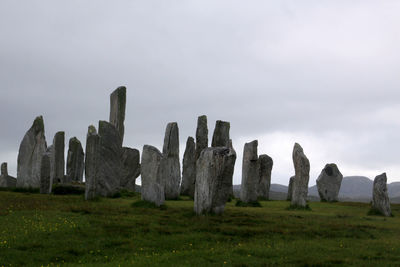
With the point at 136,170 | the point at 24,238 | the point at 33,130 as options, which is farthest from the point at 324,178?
the point at 24,238

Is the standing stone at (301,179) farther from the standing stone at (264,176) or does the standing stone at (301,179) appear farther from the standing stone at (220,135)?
the standing stone at (220,135)

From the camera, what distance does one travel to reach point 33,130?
33.2m

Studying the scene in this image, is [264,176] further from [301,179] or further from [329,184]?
[301,179]

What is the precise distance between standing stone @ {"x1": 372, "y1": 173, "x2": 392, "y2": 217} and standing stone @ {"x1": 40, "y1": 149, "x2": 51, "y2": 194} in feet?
64.8

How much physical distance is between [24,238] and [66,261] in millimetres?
2670

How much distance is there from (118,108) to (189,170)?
8119 mm

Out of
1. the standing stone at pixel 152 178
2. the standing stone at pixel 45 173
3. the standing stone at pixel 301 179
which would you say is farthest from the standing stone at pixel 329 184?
the standing stone at pixel 45 173

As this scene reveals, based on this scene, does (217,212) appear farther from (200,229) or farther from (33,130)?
(33,130)

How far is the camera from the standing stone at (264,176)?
39.4 metres

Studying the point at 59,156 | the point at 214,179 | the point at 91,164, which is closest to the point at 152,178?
the point at 91,164

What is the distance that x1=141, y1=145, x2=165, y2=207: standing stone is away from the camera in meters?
25.4

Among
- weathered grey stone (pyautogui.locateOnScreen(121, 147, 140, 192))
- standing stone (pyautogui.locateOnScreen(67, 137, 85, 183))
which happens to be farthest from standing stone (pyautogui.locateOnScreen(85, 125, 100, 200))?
standing stone (pyautogui.locateOnScreen(67, 137, 85, 183))

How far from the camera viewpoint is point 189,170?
37.7 m

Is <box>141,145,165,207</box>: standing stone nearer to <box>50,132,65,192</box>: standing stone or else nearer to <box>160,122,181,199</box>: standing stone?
<box>160,122,181,199</box>: standing stone
